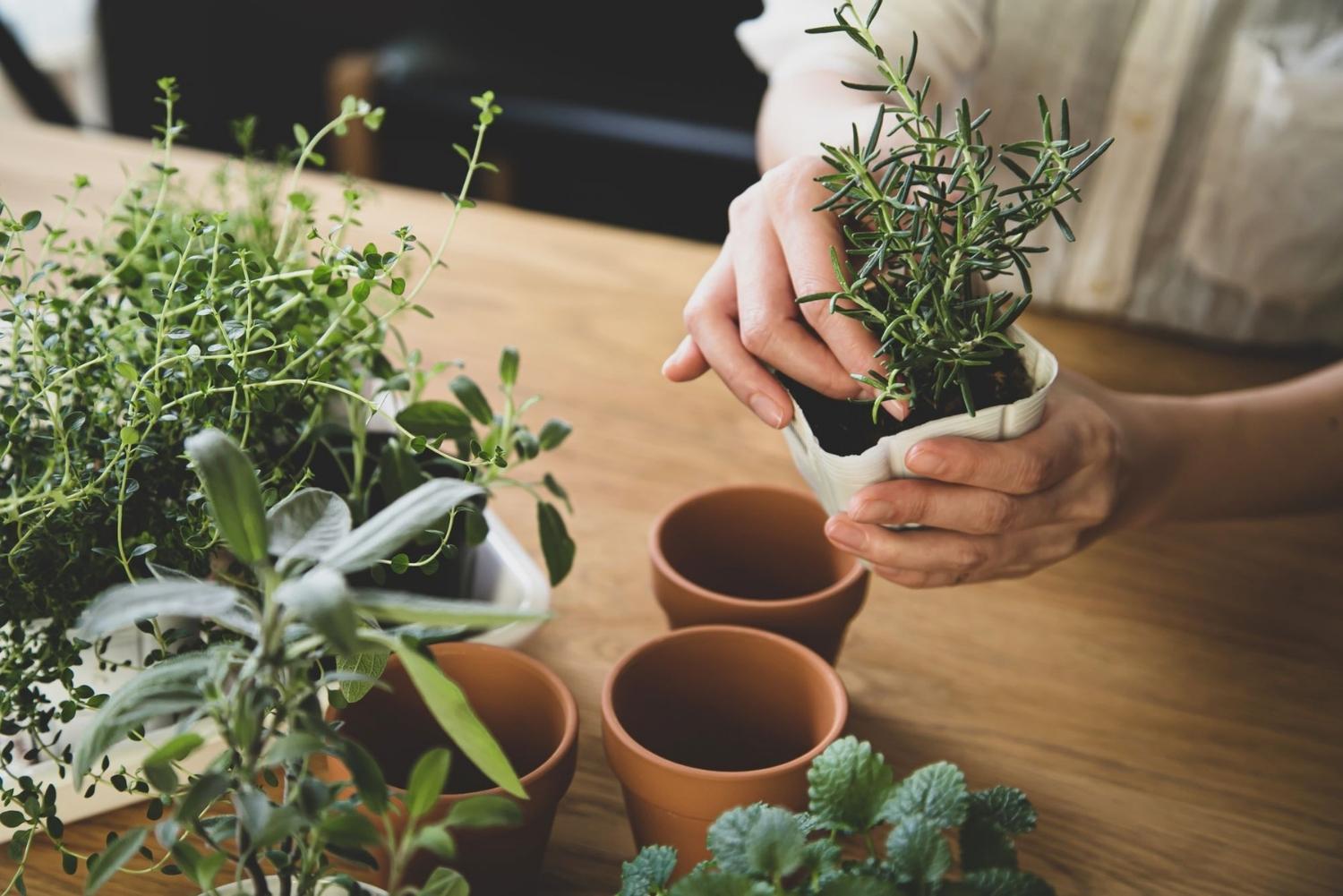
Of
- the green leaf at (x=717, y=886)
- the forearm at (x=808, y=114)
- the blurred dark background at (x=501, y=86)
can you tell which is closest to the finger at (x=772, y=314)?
the forearm at (x=808, y=114)

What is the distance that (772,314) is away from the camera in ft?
2.38

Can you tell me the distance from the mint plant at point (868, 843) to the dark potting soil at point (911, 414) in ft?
0.78

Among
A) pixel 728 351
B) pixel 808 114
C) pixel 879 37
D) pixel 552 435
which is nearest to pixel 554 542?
pixel 552 435

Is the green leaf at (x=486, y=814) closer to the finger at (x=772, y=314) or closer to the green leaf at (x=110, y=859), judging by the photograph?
the green leaf at (x=110, y=859)

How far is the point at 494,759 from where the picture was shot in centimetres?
43

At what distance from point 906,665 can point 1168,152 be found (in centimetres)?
80

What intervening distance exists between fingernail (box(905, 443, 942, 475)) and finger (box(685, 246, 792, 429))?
0.08 m

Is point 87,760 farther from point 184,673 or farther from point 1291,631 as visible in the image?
point 1291,631

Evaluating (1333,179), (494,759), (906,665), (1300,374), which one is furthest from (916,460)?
(1333,179)

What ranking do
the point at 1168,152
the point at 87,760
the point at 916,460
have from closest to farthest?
the point at 87,760, the point at 916,460, the point at 1168,152

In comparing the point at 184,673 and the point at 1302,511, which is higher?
the point at 184,673

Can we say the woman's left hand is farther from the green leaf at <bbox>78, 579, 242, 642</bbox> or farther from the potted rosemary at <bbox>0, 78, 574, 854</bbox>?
the green leaf at <bbox>78, 579, 242, 642</bbox>

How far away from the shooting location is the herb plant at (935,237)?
577 millimetres

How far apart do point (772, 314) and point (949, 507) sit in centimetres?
16
